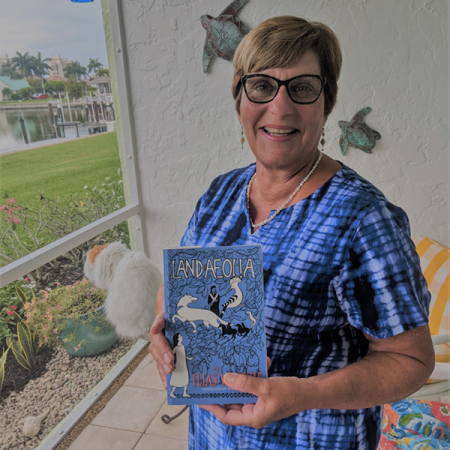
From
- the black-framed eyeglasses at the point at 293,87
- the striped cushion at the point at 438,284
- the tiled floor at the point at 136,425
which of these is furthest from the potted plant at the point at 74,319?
the striped cushion at the point at 438,284

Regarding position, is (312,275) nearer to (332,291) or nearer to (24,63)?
(332,291)

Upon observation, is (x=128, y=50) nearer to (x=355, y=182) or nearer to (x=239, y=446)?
(x=355, y=182)

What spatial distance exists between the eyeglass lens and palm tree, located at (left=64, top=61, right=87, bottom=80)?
1854mm

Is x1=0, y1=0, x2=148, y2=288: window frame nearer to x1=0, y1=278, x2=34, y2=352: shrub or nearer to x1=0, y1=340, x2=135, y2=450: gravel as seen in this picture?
x1=0, y1=278, x2=34, y2=352: shrub

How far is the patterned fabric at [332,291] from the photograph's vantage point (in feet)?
2.20

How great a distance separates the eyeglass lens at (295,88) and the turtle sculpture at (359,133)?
1614 millimetres

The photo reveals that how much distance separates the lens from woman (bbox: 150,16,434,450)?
0.67m

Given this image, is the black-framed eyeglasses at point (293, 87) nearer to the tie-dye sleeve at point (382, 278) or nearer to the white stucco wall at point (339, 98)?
the tie-dye sleeve at point (382, 278)

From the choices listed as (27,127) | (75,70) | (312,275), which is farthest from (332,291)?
(75,70)

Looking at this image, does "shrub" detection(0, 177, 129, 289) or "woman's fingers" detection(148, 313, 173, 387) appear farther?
"shrub" detection(0, 177, 129, 289)

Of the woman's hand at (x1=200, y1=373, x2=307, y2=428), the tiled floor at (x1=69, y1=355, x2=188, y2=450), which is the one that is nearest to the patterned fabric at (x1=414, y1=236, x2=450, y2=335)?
the tiled floor at (x1=69, y1=355, x2=188, y2=450)

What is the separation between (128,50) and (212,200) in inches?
78.8

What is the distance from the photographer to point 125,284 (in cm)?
221

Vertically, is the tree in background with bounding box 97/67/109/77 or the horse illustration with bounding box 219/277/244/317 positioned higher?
the tree in background with bounding box 97/67/109/77
